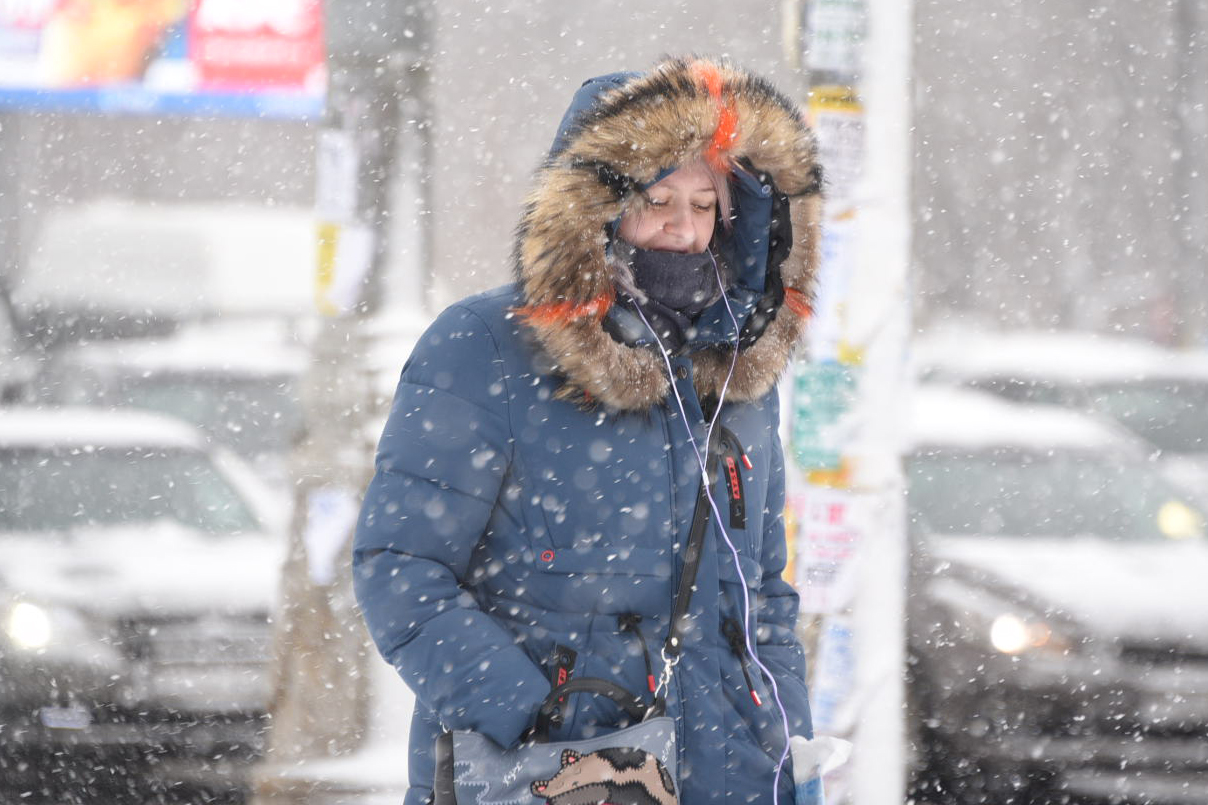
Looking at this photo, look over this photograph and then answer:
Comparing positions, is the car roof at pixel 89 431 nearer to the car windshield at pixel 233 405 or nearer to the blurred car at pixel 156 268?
the car windshield at pixel 233 405

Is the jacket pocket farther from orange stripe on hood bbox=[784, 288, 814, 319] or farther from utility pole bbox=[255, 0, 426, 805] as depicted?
utility pole bbox=[255, 0, 426, 805]

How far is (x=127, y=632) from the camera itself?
4988 mm

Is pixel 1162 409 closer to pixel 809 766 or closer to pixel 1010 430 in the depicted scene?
pixel 1010 430

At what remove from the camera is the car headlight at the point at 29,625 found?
16.3ft

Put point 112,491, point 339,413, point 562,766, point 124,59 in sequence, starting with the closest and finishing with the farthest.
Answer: point 562,766 < point 339,413 < point 112,491 < point 124,59

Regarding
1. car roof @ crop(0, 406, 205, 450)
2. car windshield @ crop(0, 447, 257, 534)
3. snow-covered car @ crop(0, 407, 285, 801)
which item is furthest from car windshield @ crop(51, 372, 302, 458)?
snow-covered car @ crop(0, 407, 285, 801)

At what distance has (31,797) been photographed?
5.15m

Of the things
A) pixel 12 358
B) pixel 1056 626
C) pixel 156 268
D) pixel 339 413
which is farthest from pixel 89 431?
pixel 156 268

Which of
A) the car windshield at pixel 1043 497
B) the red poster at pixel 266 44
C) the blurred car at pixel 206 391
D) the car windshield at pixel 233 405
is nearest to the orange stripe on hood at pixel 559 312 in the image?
the red poster at pixel 266 44

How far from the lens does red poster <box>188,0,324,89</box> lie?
5.35 meters

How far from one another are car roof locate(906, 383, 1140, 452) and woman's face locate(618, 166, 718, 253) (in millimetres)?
4335

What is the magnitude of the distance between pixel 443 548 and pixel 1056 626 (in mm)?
3891

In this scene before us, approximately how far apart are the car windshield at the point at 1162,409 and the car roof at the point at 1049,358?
13 centimetres

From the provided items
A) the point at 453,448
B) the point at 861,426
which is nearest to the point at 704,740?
the point at 453,448
